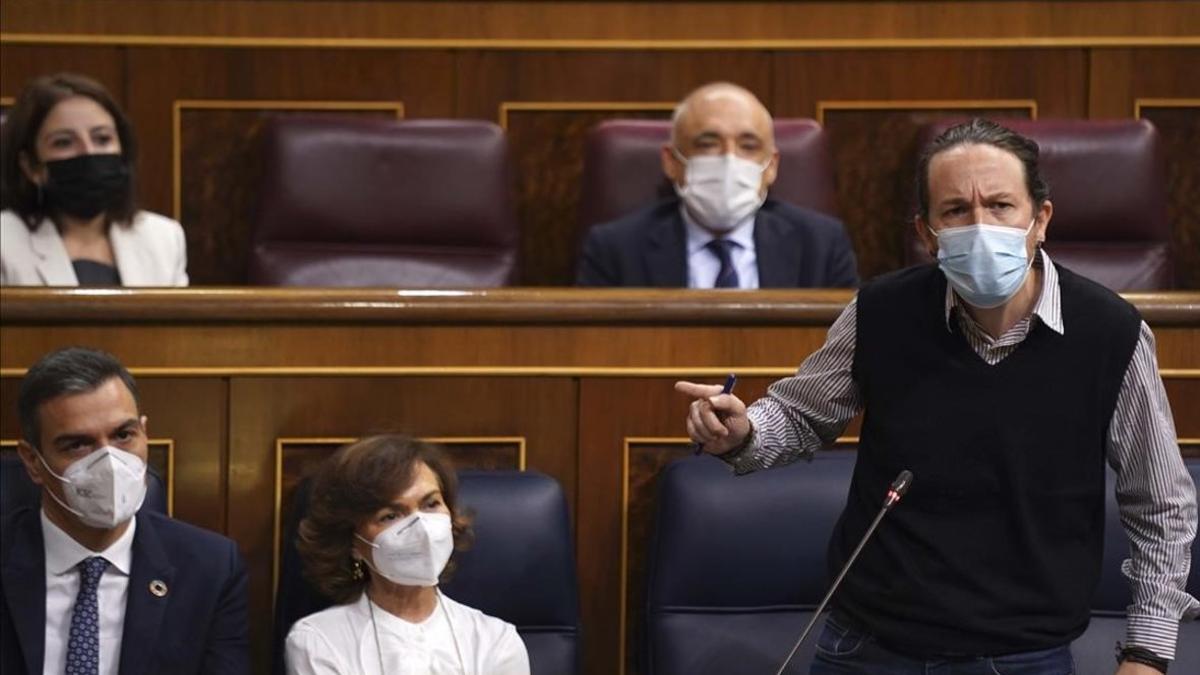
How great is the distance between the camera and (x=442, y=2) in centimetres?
184

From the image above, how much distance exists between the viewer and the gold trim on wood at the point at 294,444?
4.10 ft

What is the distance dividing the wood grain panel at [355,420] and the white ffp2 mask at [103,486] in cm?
14

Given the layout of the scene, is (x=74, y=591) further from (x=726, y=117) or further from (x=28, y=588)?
(x=726, y=117)

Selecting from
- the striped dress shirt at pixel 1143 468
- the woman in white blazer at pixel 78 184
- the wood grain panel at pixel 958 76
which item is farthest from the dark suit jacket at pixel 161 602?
the wood grain panel at pixel 958 76

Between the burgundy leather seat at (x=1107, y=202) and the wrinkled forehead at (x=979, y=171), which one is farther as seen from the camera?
the burgundy leather seat at (x=1107, y=202)

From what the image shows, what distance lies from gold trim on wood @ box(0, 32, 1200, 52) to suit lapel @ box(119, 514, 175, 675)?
2.55 feet

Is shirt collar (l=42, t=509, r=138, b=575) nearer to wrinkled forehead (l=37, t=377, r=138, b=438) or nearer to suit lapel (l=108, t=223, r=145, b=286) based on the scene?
wrinkled forehead (l=37, t=377, r=138, b=438)

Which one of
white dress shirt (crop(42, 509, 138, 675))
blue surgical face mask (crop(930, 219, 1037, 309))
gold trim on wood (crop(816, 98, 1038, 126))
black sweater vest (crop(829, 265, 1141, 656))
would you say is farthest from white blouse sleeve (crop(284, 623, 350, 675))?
gold trim on wood (crop(816, 98, 1038, 126))

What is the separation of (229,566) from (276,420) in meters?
0.14

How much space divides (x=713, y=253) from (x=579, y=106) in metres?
0.28

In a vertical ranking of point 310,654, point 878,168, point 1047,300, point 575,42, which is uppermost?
point 575,42

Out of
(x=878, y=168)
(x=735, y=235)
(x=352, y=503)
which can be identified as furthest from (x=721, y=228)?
(x=352, y=503)

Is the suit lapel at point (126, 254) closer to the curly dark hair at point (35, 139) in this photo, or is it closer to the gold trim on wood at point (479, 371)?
the curly dark hair at point (35, 139)

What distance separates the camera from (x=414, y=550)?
111 cm
